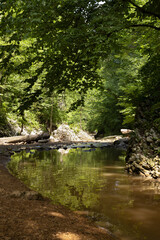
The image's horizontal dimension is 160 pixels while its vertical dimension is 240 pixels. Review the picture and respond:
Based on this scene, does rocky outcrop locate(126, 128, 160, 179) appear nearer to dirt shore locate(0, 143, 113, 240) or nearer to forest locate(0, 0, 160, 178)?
forest locate(0, 0, 160, 178)

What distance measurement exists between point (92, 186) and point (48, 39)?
453cm

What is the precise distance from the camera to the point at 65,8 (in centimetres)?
537

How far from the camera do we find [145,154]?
7566mm

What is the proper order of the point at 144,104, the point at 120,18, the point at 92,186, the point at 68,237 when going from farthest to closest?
the point at 144,104
the point at 92,186
the point at 120,18
the point at 68,237

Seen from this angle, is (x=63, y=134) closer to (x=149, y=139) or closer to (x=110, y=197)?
(x=149, y=139)

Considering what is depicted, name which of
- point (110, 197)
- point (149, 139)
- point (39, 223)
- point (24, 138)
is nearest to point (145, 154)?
point (149, 139)

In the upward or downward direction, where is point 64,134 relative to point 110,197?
upward

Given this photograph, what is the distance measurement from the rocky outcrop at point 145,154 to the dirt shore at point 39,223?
432cm

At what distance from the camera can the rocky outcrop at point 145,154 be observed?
7.19 metres

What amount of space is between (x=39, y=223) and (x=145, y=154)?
18.0ft

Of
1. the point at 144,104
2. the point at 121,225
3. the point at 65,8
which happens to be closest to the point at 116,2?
the point at 65,8

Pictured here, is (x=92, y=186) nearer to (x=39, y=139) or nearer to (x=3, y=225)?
(x=3, y=225)

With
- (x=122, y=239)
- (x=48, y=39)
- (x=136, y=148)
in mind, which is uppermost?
(x=48, y=39)

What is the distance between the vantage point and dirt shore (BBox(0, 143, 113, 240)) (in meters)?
2.69
